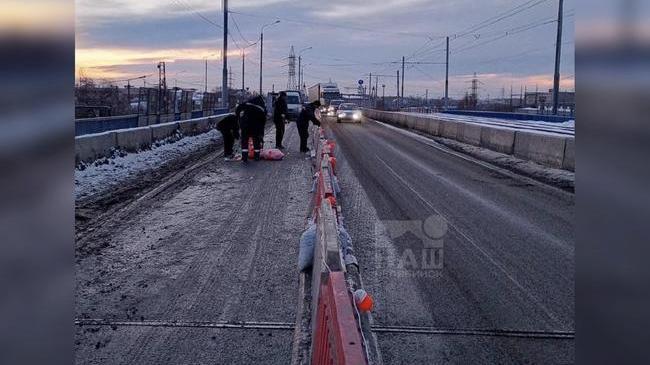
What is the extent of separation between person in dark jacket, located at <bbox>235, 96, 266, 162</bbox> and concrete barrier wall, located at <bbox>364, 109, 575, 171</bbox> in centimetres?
825

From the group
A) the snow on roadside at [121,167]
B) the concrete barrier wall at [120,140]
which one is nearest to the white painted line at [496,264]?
the snow on roadside at [121,167]

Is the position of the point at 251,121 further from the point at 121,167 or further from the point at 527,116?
the point at 527,116

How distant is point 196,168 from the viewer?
1861 cm

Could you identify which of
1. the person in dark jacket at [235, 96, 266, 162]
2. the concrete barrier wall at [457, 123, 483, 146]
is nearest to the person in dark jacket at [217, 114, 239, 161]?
the person in dark jacket at [235, 96, 266, 162]

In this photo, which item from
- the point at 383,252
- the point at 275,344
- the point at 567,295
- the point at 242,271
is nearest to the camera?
the point at 275,344

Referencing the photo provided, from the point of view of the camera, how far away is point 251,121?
1988 cm

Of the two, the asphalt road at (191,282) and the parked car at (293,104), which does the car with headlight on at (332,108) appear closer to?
the parked car at (293,104)

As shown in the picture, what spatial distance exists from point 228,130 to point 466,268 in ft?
Answer: 49.3

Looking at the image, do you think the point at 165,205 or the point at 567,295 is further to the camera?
the point at 165,205

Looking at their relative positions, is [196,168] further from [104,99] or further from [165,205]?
[104,99]

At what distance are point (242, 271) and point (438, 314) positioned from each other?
8.12 ft
